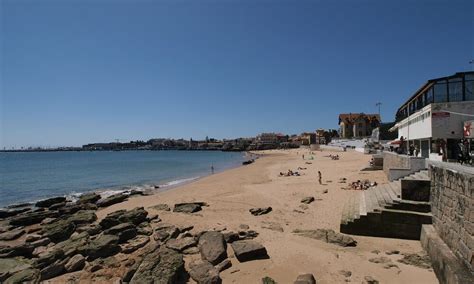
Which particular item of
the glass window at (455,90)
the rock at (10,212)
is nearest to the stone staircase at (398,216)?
the glass window at (455,90)

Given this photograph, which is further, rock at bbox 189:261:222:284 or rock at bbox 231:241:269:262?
rock at bbox 231:241:269:262

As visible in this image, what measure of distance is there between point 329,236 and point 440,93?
15.0 meters

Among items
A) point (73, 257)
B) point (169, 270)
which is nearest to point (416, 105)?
point (169, 270)

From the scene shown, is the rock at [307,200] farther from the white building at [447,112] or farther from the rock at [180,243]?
the white building at [447,112]

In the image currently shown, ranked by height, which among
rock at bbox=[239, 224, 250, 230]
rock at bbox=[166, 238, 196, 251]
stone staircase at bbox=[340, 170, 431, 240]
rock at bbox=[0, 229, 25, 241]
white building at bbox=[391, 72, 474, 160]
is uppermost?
white building at bbox=[391, 72, 474, 160]

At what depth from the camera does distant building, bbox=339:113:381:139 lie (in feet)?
290

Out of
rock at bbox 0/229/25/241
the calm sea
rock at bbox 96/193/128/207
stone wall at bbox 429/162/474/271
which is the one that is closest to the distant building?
the calm sea

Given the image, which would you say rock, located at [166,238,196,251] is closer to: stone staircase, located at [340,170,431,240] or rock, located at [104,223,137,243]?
rock, located at [104,223,137,243]

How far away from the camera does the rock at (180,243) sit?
29.3 ft

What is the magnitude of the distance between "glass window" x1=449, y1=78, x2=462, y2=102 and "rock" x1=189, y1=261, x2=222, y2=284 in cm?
1848

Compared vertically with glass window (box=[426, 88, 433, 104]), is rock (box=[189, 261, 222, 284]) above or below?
below

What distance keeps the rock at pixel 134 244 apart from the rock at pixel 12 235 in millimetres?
6327

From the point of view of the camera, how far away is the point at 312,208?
12.8m

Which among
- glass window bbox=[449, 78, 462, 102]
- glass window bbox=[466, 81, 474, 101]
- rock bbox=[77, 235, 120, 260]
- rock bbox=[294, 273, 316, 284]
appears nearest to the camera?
rock bbox=[294, 273, 316, 284]
